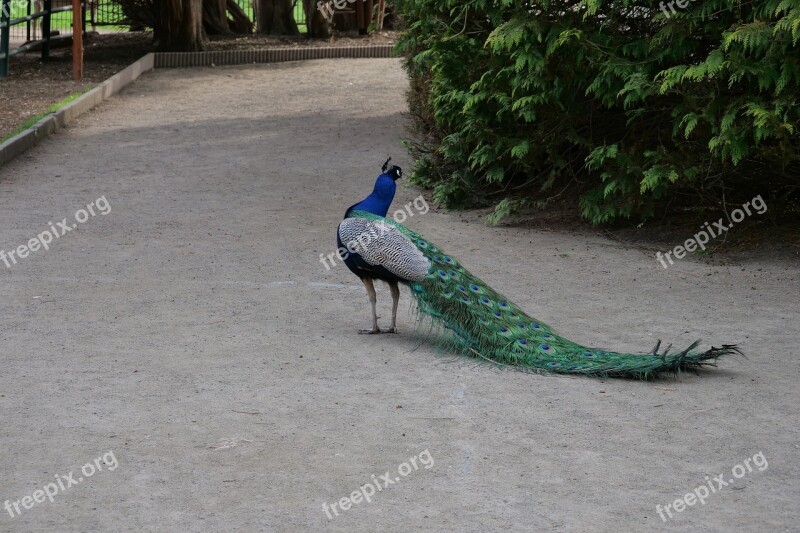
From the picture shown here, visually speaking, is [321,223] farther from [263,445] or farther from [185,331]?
[263,445]

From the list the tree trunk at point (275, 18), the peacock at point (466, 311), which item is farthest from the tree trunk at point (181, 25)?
the peacock at point (466, 311)

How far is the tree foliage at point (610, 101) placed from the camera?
9719 millimetres

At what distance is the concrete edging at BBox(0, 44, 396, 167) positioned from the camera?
15.7m

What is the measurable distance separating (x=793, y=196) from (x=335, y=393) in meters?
6.38

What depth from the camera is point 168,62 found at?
901 inches

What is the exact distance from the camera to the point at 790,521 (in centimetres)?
508

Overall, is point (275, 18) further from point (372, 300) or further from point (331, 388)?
point (331, 388)

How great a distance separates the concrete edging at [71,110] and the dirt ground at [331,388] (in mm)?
1516

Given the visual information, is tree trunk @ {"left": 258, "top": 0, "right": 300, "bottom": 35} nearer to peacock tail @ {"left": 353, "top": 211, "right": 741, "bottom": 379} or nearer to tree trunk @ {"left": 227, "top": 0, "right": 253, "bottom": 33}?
tree trunk @ {"left": 227, "top": 0, "right": 253, "bottom": 33}

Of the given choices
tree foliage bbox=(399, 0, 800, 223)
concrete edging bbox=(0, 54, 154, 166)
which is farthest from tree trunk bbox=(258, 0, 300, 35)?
tree foliage bbox=(399, 0, 800, 223)

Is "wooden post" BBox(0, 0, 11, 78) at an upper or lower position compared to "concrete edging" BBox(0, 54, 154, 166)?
upper

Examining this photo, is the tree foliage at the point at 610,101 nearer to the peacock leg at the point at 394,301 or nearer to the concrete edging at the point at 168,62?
the peacock leg at the point at 394,301

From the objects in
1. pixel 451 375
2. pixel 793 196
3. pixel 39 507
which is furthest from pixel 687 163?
pixel 39 507

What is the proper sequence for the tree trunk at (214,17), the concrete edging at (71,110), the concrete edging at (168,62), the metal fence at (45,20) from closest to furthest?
the concrete edging at (71,110)
the concrete edging at (168,62)
the metal fence at (45,20)
the tree trunk at (214,17)
